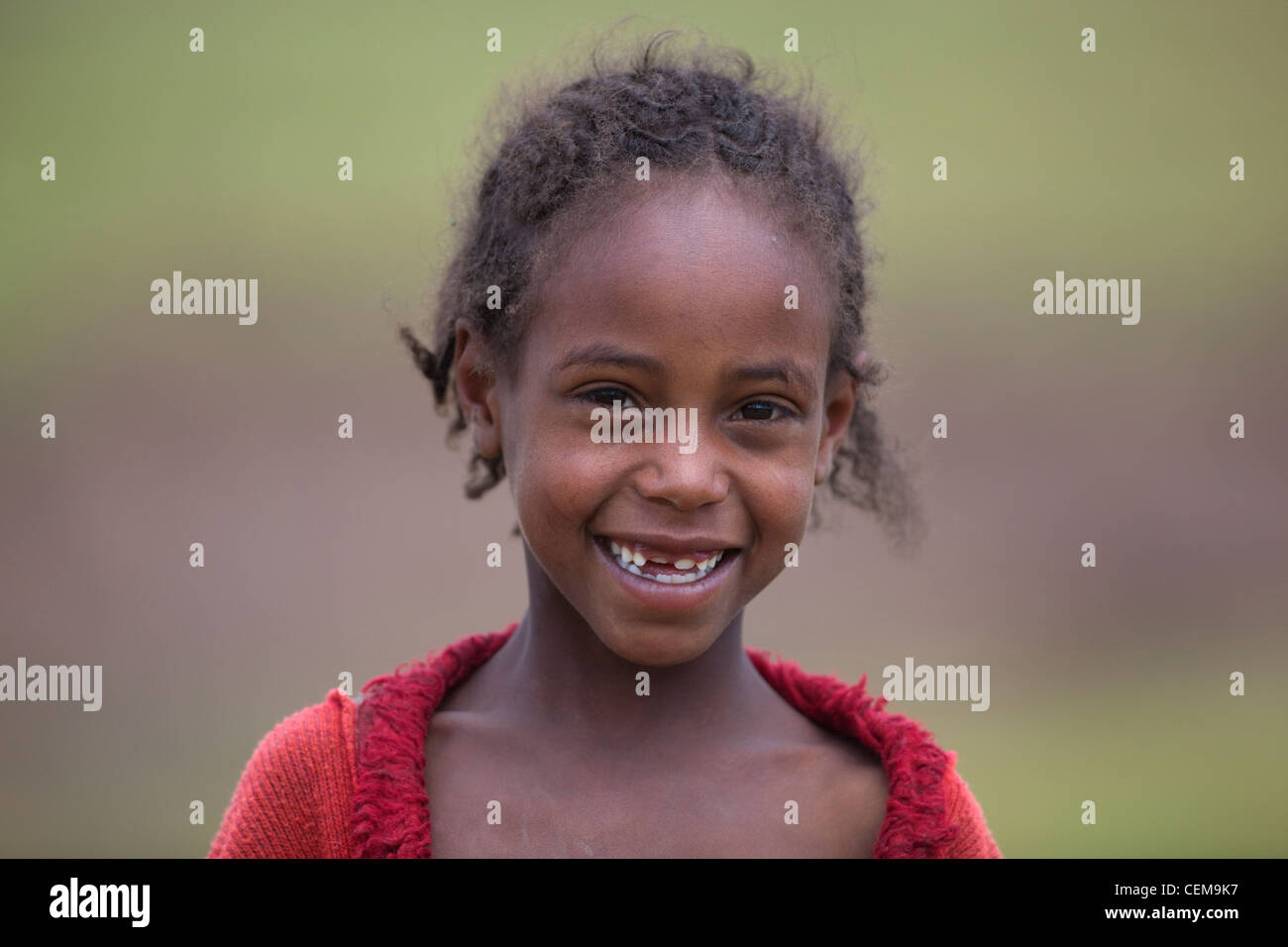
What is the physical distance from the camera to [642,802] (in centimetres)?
214

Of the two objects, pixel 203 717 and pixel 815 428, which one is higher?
pixel 815 428

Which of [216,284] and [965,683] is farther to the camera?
[216,284]

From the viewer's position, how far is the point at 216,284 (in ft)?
20.5

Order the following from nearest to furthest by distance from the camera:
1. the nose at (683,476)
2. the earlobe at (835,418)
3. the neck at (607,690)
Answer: the nose at (683,476) → the neck at (607,690) → the earlobe at (835,418)

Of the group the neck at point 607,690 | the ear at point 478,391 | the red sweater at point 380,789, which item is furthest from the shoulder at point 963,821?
the ear at point 478,391

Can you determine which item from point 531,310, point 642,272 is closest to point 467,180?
point 531,310

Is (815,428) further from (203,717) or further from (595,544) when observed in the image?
(203,717)

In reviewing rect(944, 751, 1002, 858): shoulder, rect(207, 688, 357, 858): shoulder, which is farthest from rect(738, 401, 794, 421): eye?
rect(207, 688, 357, 858): shoulder

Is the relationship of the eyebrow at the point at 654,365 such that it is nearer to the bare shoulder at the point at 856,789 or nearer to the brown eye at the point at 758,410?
the brown eye at the point at 758,410

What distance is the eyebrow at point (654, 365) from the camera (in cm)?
195

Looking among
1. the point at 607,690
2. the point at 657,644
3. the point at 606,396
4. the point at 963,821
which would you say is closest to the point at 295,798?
the point at 607,690

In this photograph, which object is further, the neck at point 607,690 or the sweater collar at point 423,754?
the neck at point 607,690

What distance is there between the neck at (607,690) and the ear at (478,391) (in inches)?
8.3
